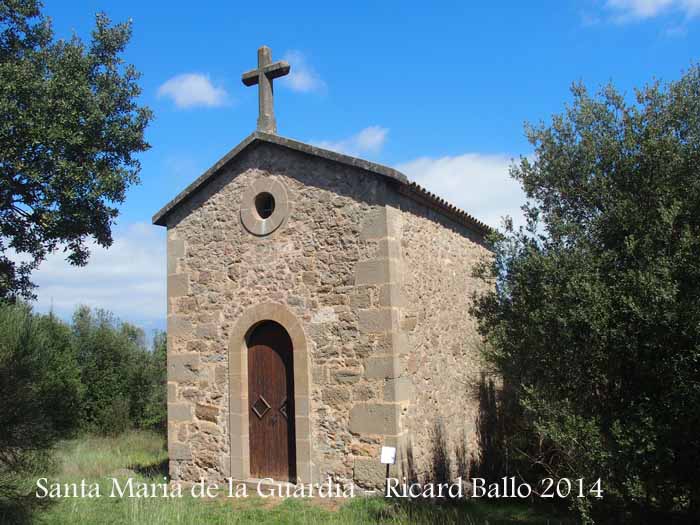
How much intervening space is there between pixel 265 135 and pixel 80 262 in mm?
3947

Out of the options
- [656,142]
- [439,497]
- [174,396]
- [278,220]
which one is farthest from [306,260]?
[656,142]

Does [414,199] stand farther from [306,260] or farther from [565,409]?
[565,409]

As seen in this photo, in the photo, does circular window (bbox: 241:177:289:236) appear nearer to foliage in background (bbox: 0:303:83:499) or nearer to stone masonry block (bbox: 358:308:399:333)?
stone masonry block (bbox: 358:308:399:333)

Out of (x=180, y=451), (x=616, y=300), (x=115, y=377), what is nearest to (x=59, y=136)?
(x=180, y=451)

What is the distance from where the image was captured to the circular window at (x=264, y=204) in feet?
32.7

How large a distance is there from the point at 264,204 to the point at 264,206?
3 centimetres

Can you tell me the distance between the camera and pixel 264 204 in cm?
1005

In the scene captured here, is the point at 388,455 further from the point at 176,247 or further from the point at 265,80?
the point at 265,80

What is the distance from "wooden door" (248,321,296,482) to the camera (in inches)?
365

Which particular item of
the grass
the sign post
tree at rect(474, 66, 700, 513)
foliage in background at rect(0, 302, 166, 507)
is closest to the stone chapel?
the sign post

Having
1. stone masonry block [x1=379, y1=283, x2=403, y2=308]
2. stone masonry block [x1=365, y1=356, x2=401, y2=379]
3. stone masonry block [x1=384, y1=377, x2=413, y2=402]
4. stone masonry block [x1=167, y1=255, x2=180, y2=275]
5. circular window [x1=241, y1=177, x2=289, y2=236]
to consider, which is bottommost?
stone masonry block [x1=384, y1=377, x2=413, y2=402]

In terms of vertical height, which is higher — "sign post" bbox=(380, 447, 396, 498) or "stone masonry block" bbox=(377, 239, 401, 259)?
"stone masonry block" bbox=(377, 239, 401, 259)

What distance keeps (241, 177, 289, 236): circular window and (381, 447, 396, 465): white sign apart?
3761 millimetres

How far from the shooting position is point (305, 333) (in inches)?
358
